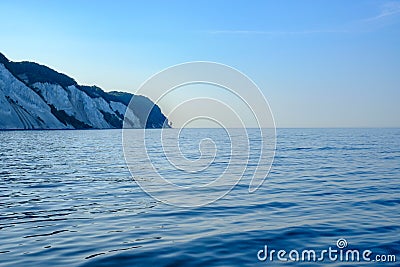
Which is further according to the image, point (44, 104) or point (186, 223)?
point (44, 104)

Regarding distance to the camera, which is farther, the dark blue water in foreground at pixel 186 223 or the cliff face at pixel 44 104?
the cliff face at pixel 44 104

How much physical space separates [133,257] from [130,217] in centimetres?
430

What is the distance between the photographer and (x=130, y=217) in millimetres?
14094

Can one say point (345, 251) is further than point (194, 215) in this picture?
No

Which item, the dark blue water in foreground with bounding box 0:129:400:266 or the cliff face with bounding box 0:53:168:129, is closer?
the dark blue water in foreground with bounding box 0:129:400:266

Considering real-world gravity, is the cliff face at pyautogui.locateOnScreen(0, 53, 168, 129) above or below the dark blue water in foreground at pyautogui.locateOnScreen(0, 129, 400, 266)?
above

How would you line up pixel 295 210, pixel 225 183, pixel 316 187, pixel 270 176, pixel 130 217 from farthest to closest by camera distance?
pixel 270 176
pixel 225 183
pixel 316 187
pixel 295 210
pixel 130 217

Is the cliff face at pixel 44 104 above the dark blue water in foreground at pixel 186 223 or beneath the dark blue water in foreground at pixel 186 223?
above

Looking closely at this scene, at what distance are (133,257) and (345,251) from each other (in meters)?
5.72

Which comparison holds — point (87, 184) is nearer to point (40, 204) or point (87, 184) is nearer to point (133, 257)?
point (40, 204)

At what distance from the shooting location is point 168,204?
1669 centimetres

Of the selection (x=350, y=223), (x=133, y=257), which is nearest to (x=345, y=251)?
(x=350, y=223)

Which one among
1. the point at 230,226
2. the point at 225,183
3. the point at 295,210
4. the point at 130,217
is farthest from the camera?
the point at 225,183

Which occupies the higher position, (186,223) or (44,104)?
(44,104)
